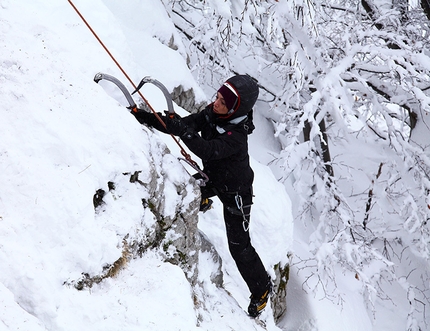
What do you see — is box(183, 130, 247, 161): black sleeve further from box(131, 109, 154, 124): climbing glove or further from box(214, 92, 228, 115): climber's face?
box(131, 109, 154, 124): climbing glove

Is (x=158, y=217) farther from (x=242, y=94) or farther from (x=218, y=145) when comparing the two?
(x=242, y=94)

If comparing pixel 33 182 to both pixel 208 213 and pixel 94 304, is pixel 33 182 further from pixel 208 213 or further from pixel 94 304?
pixel 208 213

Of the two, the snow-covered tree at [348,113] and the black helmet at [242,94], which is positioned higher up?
the snow-covered tree at [348,113]

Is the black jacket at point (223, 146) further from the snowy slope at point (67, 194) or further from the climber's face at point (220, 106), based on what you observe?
the snowy slope at point (67, 194)

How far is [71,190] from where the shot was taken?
9.52ft

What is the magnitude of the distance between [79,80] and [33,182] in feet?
3.86

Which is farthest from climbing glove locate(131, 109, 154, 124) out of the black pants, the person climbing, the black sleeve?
the black pants

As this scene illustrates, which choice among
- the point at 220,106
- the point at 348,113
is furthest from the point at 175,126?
the point at 348,113

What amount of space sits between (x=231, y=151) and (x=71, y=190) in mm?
1531

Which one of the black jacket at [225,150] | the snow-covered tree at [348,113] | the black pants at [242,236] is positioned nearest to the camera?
the black jacket at [225,150]

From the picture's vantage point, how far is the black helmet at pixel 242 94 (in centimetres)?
381

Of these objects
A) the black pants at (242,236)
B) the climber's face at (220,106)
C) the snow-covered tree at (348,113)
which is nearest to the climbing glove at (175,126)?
the climber's face at (220,106)

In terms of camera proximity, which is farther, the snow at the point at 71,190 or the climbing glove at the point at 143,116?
the climbing glove at the point at 143,116

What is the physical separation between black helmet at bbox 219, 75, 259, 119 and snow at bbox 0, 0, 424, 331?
0.78 m
